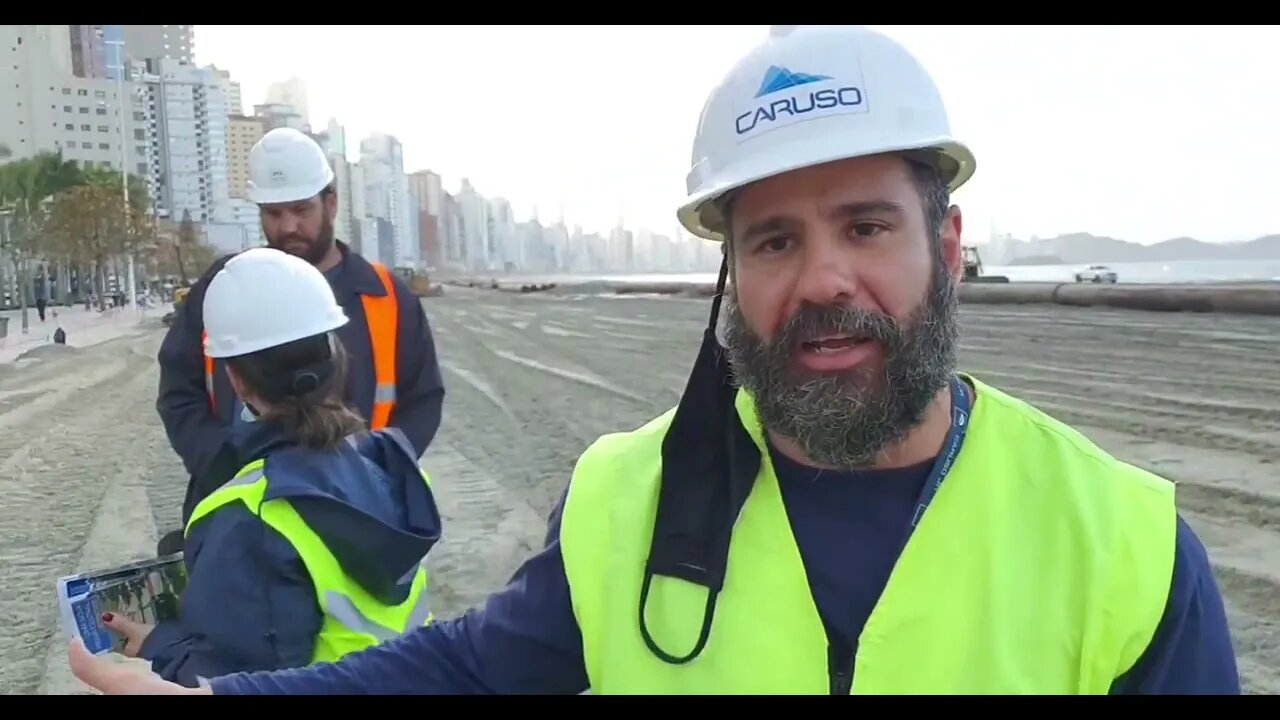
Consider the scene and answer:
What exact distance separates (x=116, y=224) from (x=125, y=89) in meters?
28.4

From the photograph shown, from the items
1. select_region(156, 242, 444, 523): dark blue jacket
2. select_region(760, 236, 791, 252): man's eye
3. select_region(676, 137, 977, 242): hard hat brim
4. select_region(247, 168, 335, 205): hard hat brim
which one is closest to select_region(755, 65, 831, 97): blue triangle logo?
select_region(676, 137, 977, 242): hard hat brim

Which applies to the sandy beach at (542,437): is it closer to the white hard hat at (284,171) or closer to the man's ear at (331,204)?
the man's ear at (331,204)

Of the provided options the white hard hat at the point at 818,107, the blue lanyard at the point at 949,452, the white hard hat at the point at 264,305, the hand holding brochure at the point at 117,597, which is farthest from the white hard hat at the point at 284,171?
the blue lanyard at the point at 949,452

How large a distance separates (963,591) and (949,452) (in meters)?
0.23

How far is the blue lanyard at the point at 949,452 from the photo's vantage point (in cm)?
139

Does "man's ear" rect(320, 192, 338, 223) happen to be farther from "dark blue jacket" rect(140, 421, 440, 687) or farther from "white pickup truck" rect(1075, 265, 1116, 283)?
"white pickup truck" rect(1075, 265, 1116, 283)

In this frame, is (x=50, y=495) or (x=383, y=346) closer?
(x=383, y=346)

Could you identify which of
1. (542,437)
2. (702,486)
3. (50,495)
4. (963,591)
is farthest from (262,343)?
(542,437)

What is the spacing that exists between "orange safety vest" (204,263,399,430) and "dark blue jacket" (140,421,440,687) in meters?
1.18

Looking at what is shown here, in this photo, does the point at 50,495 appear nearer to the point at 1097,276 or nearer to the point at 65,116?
the point at 1097,276

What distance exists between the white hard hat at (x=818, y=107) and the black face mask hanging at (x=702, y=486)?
31 centimetres

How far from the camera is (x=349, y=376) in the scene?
119 inches

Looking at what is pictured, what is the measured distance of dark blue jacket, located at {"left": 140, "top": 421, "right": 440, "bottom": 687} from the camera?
2031mm

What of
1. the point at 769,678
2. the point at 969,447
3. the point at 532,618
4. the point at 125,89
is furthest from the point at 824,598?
the point at 125,89
